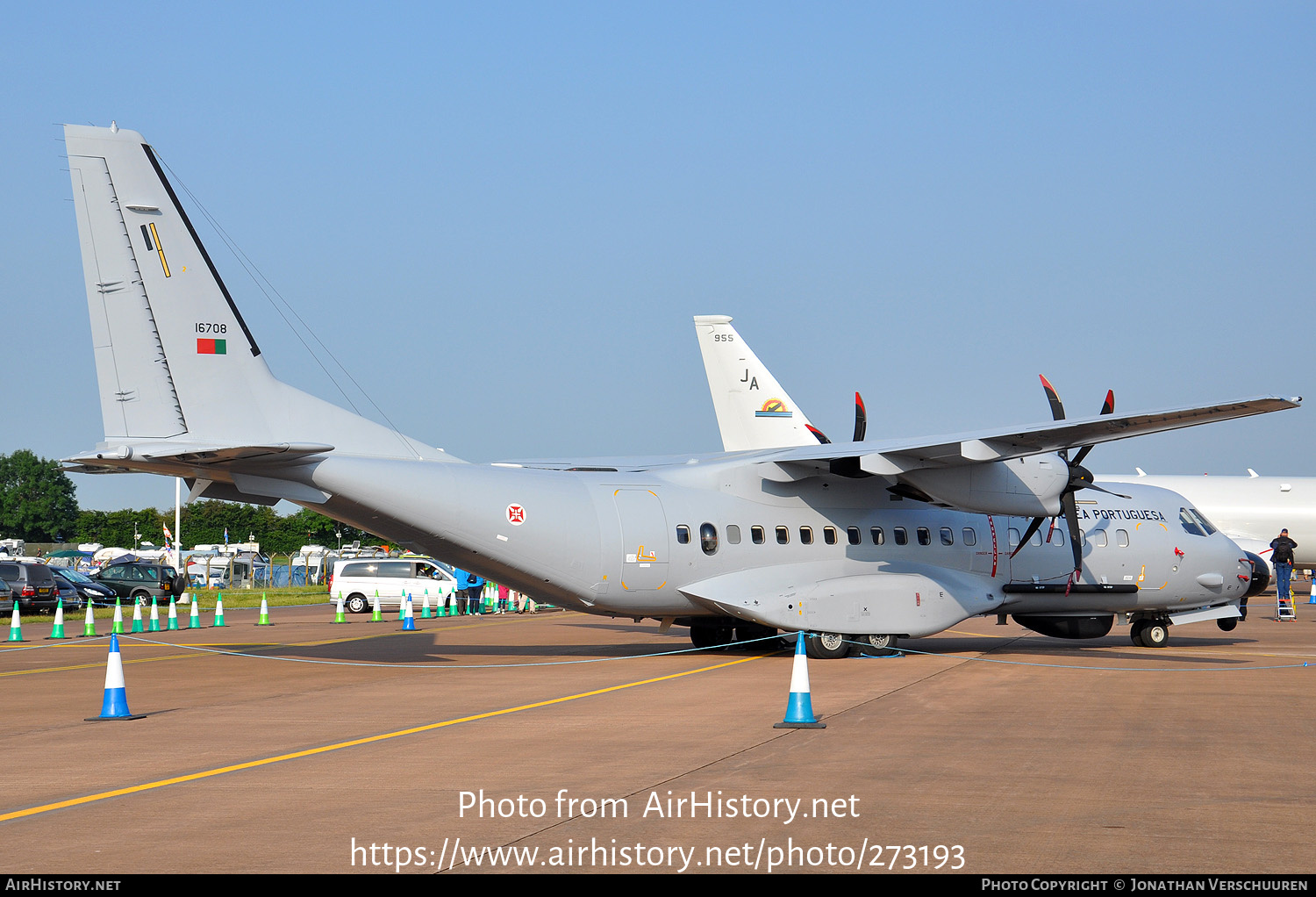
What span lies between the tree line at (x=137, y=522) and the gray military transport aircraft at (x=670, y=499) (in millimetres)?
83790

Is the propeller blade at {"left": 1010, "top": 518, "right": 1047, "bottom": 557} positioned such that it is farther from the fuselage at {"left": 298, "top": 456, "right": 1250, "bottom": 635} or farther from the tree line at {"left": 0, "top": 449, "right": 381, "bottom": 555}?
the tree line at {"left": 0, "top": 449, "right": 381, "bottom": 555}

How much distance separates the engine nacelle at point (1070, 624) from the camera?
76.0 feet

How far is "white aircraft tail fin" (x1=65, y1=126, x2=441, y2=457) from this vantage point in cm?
1584

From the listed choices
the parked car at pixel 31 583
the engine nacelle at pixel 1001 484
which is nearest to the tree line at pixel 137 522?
the parked car at pixel 31 583

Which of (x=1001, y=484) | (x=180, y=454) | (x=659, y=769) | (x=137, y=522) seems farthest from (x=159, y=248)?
(x=137, y=522)

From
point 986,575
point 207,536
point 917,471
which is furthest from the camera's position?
point 207,536

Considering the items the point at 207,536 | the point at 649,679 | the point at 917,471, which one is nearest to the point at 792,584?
the point at 917,471

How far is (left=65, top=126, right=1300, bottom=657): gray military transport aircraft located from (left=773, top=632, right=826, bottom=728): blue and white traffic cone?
6.90 m

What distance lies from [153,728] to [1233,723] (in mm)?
10935

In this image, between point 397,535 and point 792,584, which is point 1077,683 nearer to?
point 792,584

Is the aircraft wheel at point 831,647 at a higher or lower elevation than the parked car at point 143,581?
lower

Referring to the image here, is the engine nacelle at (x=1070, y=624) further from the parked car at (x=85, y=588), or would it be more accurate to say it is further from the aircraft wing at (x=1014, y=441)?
the parked car at (x=85, y=588)

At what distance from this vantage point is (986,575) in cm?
2178

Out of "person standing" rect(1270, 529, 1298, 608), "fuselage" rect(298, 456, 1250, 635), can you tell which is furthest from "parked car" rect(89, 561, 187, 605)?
"person standing" rect(1270, 529, 1298, 608)
